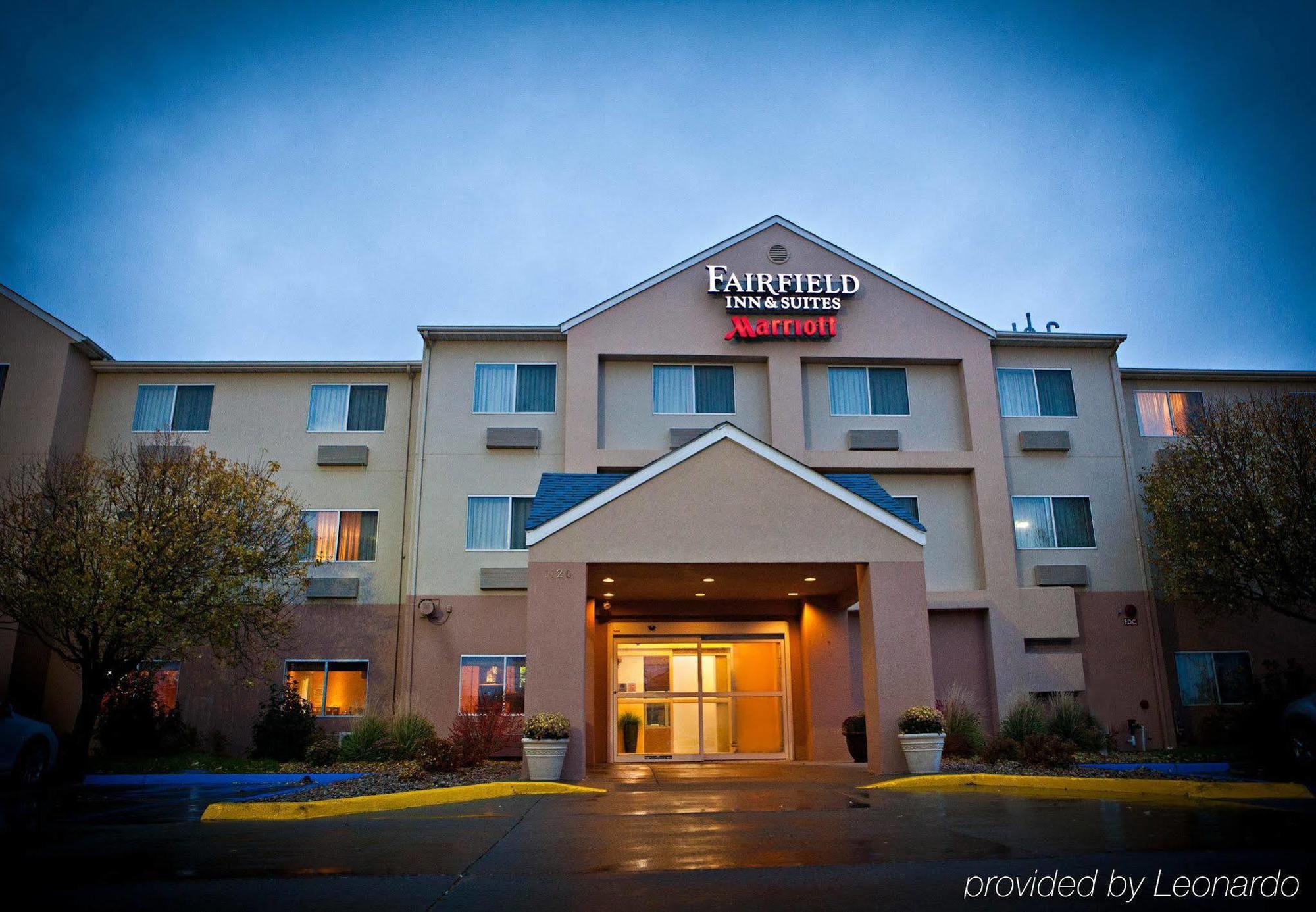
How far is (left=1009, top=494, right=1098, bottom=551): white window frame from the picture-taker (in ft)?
74.7

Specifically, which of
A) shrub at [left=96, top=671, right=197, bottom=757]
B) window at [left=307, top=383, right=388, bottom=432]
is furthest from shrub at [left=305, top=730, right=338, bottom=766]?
window at [left=307, top=383, right=388, bottom=432]

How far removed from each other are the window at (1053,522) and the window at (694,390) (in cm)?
742

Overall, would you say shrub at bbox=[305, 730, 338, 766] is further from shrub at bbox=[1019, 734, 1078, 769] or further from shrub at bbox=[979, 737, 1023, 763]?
shrub at bbox=[1019, 734, 1078, 769]

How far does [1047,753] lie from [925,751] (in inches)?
82.0

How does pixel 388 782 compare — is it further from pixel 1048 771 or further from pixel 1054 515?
pixel 1054 515

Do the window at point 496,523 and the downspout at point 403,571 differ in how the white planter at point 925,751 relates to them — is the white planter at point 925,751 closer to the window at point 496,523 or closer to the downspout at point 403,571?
the window at point 496,523

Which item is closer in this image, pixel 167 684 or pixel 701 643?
pixel 701 643

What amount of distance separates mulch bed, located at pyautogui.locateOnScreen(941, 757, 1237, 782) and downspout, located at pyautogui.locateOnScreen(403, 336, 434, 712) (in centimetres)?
1172

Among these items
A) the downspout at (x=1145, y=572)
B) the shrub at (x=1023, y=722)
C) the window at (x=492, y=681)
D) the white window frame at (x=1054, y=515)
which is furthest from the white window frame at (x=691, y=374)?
the downspout at (x=1145, y=572)

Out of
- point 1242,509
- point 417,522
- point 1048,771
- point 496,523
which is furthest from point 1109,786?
point 417,522

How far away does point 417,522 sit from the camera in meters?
22.2

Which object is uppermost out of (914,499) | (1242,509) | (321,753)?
(914,499)

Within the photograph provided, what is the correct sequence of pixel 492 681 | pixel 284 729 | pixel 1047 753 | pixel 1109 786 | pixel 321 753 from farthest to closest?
pixel 492 681, pixel 284 729, pixel 321 753, pixel 1047 753, pixel 1109 786

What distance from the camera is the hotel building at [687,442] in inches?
→ 810
